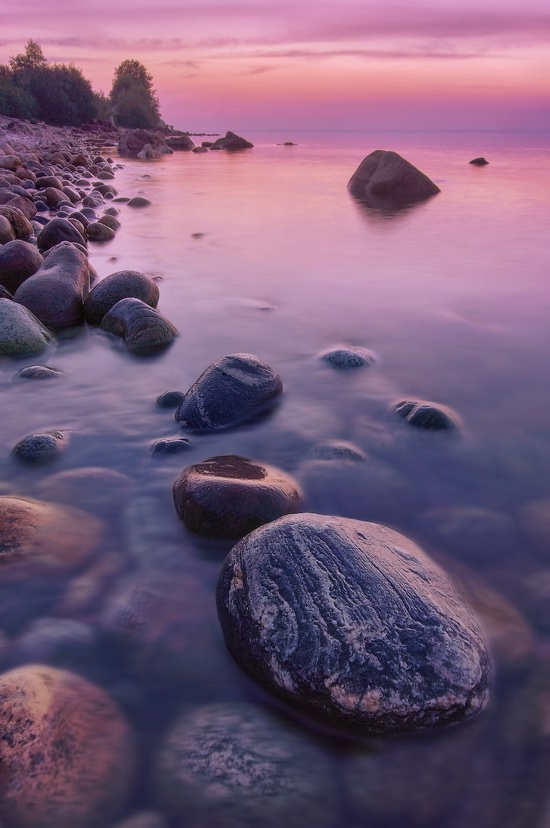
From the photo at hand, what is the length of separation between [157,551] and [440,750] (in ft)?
5.31

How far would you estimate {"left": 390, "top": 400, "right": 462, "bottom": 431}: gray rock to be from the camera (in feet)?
14.6

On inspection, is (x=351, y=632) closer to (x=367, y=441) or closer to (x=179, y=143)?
(x=367, y=441)

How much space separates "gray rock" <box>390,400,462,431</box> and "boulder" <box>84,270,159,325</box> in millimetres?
3483

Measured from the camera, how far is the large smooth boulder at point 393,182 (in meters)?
19.0

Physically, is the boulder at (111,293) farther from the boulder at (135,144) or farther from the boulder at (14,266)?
the boulder at (135,144)

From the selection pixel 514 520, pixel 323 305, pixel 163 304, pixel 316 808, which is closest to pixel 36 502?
pixel 316 808

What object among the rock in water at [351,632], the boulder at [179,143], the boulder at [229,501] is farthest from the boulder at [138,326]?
the boulder at [179,143]

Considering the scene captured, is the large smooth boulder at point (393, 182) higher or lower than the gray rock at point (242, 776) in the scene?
higher

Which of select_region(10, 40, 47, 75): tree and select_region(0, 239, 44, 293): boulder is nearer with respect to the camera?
select_region(0, 239, 44, 293): boulder

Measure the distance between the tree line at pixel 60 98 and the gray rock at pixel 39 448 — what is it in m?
42.9

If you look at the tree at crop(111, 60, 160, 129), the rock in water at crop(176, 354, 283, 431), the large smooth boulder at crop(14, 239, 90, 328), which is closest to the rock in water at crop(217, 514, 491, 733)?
the rock in water at crop(176, 354, 283, 431)

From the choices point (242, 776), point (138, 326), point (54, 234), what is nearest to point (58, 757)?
point (242, 776)

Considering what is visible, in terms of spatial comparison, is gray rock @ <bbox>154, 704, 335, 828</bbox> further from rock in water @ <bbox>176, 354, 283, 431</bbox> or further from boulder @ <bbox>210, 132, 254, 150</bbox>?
boulder @ <bbox>210, 132, 254, 150</bbox>

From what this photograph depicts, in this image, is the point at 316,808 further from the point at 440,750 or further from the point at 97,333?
the point at 97,333
